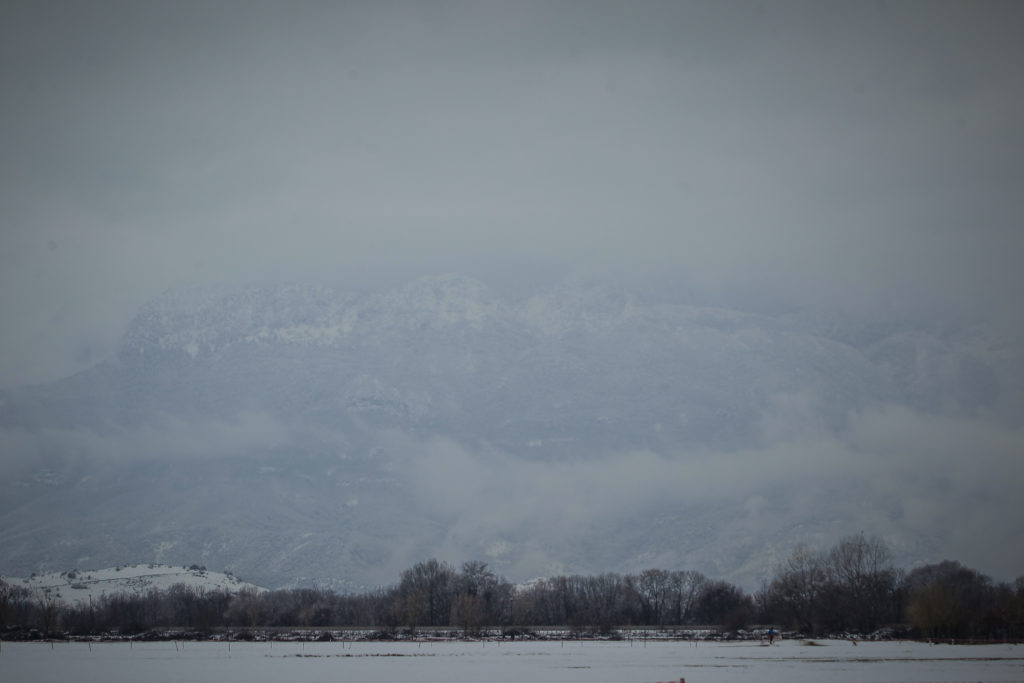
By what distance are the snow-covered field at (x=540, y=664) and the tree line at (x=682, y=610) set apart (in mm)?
25724

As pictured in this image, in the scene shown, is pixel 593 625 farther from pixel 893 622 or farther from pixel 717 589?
pixel 893 622

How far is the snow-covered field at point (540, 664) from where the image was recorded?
56.9 meters

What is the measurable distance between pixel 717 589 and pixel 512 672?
13150cm

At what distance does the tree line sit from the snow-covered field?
25724 mm

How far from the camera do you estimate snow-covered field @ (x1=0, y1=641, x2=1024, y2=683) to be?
5691 cm

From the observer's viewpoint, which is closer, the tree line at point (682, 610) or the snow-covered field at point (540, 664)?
the snow-covered field at point (540, 664)

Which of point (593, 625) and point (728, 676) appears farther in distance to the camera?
point (593, 625)

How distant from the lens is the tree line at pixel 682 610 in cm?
11206

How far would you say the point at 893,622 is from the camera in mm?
136125

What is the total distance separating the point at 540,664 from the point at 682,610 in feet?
446

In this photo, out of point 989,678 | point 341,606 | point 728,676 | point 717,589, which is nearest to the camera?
point 989,678

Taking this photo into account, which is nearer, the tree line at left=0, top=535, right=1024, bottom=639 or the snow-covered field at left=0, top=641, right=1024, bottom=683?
the snow-covered field at left=0, top=641, right=1024, bottom=683

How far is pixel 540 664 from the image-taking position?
70.5 metres

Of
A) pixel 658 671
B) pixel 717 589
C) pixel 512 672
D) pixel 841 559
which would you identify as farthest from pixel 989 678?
pixel 717 589
